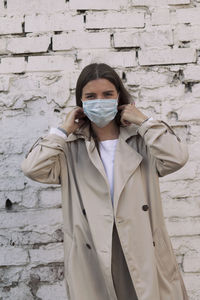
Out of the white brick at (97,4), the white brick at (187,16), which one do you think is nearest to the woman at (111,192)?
the white brick at (97,4)

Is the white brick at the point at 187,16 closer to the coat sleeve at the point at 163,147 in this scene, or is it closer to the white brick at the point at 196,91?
the white brick at the point at 196,91

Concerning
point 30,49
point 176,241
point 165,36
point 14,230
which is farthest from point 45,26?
point 176,241

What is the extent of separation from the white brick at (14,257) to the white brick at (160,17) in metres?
1.87

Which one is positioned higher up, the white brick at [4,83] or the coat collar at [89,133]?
the white brick at [4,83]

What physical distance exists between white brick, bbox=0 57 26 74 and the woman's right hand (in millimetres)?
963

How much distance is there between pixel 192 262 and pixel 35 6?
2.12m

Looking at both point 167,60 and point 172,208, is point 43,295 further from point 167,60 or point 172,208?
point 167,60

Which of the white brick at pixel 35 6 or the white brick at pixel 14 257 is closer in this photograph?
the white brick at pixel 14 257

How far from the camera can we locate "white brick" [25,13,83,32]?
291 cm

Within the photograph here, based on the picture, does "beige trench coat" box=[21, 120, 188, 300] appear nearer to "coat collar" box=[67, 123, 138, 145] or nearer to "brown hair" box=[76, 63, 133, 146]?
"coat collar" box=[67, 123, 138, 145]

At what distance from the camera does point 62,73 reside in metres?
2.88

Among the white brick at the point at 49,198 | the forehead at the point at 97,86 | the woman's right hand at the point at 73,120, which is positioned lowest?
the white brick at the point at 49,198

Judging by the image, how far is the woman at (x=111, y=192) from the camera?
1.85 meters

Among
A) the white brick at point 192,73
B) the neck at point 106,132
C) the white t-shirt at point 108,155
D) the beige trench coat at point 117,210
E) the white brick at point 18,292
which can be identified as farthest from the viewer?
the white brick at point 192,73
